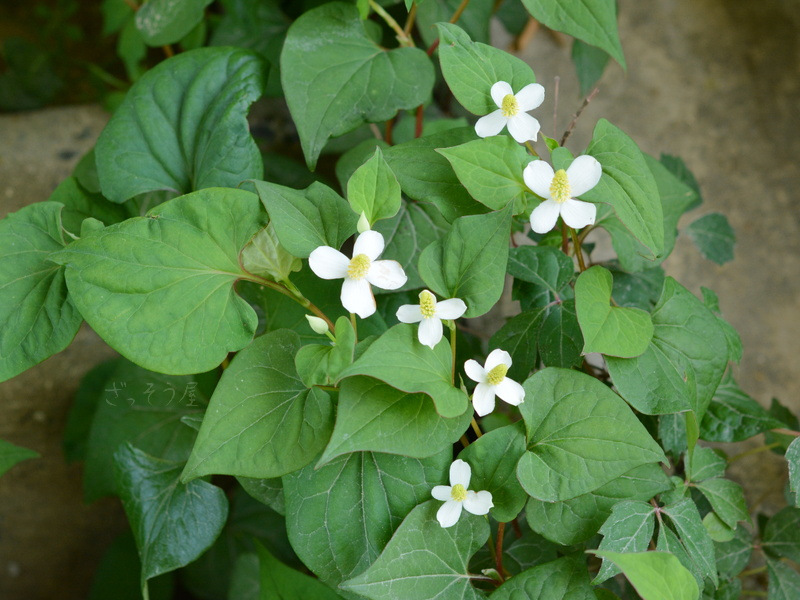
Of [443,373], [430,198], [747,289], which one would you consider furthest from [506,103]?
[747,289]

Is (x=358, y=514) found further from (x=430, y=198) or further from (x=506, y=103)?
(x=506, y=103)

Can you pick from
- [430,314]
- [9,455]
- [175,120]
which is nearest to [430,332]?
[430,314]

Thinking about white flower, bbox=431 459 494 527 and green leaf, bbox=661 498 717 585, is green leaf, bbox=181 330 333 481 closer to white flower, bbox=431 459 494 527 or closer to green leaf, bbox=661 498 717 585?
white flower, bbox=431 459 494 527

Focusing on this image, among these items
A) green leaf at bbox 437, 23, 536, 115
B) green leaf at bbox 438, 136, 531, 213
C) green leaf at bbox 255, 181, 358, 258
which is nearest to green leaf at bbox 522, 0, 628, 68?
green leaf at bbox 437, 23, 536, 115

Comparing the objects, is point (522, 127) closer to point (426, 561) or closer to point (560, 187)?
point (560, 187)

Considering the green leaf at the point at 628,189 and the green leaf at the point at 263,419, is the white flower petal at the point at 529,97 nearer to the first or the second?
the green leaf at the point at 628,189

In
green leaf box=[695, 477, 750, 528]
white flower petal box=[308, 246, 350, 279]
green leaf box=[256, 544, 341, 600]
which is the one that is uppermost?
white flower petal box=[308, 246, 350, 279]

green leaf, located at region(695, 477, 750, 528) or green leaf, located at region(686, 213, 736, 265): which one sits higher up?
green leaf, located at region(686, 213, 736, 265)
